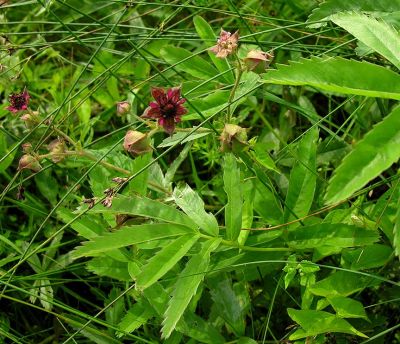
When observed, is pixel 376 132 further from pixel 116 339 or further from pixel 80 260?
pixel 80 260

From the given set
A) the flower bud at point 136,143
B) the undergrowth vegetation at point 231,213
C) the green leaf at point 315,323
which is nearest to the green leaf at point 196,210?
the undergrowth vegetation at point 231,213

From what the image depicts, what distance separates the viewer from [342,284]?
4.43 ft

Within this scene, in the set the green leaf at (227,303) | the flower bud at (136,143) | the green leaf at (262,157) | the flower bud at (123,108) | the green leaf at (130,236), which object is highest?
the flower bud at (123,108)

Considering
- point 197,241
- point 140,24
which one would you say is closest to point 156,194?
point 197,241

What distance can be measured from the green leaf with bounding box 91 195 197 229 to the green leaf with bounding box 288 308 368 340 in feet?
0.89

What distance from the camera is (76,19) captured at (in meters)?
2.24

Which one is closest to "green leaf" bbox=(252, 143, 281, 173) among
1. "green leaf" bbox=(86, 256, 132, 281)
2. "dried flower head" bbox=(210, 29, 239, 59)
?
"dried flower head" bbox=(210, 29, 239, 59)

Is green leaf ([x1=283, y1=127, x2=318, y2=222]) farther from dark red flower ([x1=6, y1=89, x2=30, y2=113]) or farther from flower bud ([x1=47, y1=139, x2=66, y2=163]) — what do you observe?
dark red flower ([x1=6, y1=89, x2=30, y2=113])

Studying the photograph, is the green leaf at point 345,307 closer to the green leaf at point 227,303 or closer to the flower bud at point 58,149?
the green leaf at point 227,303

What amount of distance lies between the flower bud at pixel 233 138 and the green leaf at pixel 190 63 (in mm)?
418

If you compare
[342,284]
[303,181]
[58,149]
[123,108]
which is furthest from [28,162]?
[342,284]

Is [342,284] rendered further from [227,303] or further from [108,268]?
[108,268]

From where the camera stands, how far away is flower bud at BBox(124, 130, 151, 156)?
4.28 ft

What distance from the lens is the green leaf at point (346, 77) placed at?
37.9 inches
